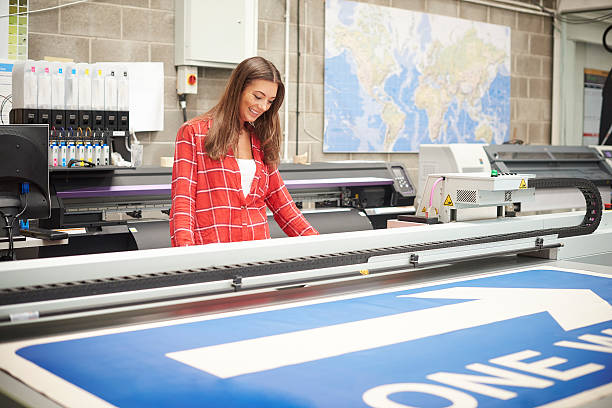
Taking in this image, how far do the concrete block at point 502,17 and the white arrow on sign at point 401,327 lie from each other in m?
5.97

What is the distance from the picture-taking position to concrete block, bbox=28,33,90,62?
4738mm

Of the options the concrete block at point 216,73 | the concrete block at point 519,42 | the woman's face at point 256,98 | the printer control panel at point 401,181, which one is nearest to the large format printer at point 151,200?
the printer control panel at point 401,181

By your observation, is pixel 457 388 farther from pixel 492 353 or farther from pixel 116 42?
pixel 116 42

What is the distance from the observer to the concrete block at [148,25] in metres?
5.11

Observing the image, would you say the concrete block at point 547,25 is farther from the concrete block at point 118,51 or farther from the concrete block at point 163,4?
the concrete block at point 118,51

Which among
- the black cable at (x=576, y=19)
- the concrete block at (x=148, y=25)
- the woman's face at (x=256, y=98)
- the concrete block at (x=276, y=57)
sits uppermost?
the black cable at (x=576, y=19)

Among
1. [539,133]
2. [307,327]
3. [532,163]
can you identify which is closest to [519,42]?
[539,133]

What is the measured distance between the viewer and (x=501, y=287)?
2158mm

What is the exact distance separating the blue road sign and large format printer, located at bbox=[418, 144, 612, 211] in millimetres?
2816

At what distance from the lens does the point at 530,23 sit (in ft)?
26.1

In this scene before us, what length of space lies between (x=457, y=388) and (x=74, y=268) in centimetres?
89

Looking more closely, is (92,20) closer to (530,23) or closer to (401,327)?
(401,327)

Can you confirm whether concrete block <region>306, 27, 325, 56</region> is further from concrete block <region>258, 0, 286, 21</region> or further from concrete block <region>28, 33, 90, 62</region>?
concrete block <region>28, 33, 90, 62</region>

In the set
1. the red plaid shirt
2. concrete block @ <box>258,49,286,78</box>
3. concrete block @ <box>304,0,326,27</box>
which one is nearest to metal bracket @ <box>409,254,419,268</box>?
the red plaid shirt
